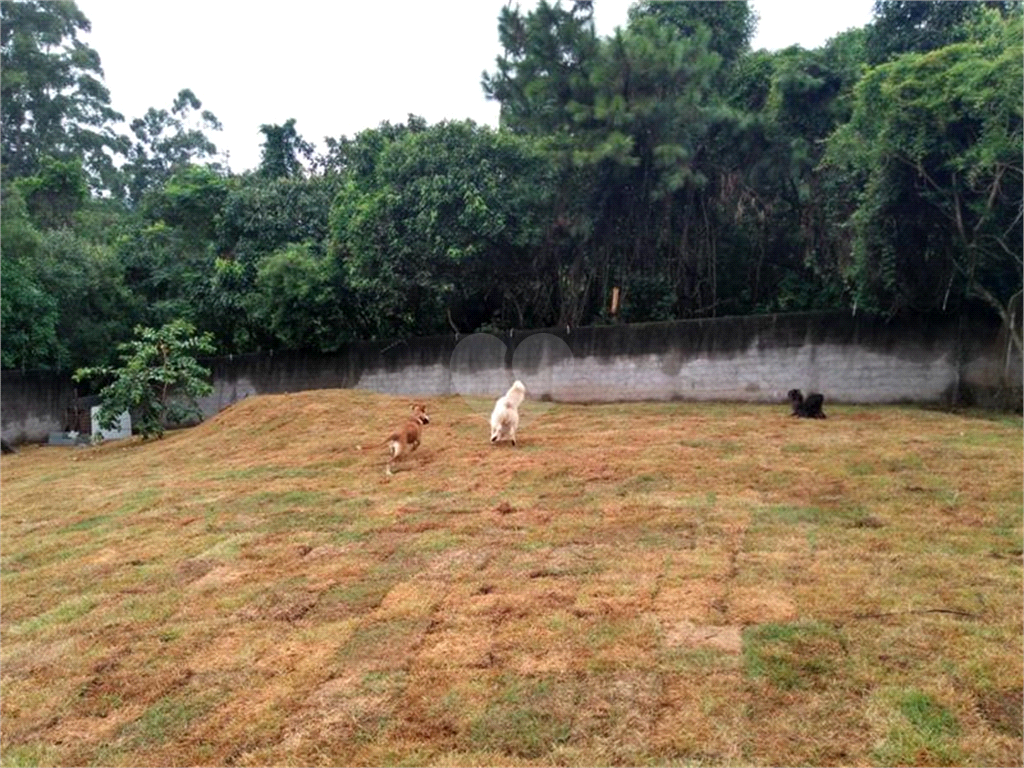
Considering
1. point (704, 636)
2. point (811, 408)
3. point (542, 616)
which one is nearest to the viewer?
point (704, 636)

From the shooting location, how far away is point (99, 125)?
34.8 metres

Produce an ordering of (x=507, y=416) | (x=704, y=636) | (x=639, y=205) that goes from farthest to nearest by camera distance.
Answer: (x=639, y=205), (x=507, y=416), (x=704, y=636)

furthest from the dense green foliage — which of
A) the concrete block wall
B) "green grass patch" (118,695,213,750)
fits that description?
"green grass patch" (118,695,213,750)

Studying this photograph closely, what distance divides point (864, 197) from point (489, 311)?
854cm

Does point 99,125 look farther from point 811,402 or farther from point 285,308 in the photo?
point 811,402

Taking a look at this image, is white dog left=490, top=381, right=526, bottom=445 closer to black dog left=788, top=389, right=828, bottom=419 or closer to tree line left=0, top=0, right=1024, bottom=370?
black dog left=788, top=389, right=828, bottom=419

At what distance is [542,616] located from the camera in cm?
389

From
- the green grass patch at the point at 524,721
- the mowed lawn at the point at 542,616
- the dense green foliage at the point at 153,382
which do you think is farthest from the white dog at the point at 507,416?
the dense green foliage at the point at 153,382

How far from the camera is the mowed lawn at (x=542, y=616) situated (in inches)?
114
